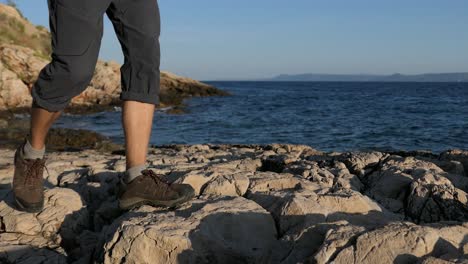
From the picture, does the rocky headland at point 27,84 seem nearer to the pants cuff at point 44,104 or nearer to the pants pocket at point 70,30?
the pants cuff at point 44,104

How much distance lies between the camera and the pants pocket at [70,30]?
2518 millimetres

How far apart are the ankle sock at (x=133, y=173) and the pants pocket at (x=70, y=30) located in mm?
814

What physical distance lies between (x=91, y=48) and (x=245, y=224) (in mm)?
1311

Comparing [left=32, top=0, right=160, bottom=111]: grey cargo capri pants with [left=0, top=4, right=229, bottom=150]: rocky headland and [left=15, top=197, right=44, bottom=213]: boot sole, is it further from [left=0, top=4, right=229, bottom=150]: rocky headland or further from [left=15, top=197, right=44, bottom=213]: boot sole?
[left=0, top=4, right=229, bottom=150]: rocky headland

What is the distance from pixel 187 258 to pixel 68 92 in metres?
1.15

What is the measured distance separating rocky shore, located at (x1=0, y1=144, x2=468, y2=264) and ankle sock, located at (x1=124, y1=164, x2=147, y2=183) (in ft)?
0.71

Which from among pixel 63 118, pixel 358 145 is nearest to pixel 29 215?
pixel 358 145

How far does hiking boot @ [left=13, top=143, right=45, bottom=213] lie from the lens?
299 centimetres

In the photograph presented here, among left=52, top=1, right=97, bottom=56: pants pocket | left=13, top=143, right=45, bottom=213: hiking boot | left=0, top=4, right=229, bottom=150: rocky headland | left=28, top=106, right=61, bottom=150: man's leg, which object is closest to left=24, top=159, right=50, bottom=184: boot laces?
left=13, top=143, right=45, bottom=213: hiking boot

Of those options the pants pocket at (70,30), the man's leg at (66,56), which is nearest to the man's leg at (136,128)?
the man's leg at (66,56)

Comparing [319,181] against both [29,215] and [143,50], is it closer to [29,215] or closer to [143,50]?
[143,50]

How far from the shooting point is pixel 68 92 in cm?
267

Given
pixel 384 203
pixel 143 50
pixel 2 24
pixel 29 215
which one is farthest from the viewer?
pixel 2 24

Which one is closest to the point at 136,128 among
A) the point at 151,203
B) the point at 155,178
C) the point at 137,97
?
the point at 137,97
